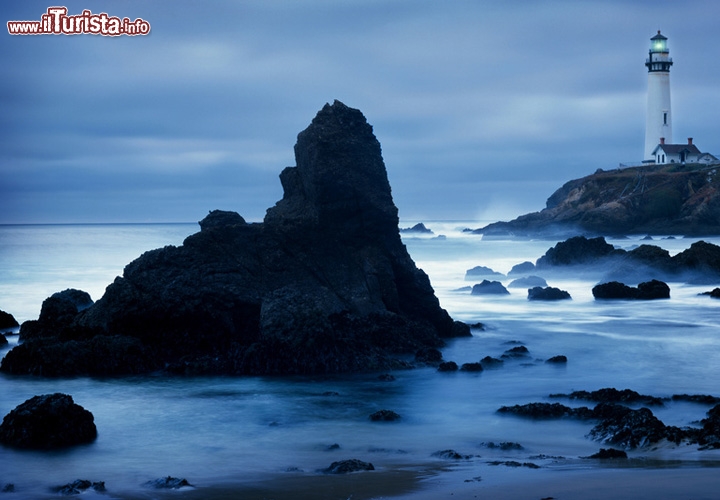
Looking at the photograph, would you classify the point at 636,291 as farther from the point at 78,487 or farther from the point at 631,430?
the point at 78,487

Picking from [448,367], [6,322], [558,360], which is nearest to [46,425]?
[448,367]

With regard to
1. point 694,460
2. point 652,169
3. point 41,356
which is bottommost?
point 694,460

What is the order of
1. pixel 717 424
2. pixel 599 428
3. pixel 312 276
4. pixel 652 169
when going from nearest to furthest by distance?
pixel 717 424
pixel 599 428
pixel 312 276
pixel 652 169

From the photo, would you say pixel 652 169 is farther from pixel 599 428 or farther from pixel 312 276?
pixel 599 428

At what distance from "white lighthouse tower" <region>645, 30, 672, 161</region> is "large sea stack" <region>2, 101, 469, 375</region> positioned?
59.0m

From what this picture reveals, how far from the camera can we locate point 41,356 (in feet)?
40.8

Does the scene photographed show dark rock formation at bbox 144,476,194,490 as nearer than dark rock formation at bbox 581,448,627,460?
Yes

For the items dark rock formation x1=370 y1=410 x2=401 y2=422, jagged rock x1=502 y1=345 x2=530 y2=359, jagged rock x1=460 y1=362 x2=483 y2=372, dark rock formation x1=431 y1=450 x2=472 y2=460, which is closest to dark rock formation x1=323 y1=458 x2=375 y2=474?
dark rock formation x1=431 y1=450 x2=472 y2=460

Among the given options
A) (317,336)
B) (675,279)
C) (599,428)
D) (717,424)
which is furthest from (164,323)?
(675,279)

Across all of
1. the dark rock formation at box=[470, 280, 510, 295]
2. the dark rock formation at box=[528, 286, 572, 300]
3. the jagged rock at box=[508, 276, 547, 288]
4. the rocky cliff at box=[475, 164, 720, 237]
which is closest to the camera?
the dark rock formation at box=[528, 286, 572, 300]

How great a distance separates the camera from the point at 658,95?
70.2m

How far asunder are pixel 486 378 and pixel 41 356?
6.29 metres

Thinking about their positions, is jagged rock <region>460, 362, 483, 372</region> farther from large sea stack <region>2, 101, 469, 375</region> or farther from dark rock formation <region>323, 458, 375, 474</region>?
dark rock formation <region>323, 458, 375, 474</region>

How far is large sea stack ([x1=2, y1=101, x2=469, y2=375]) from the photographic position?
41.5 ft
